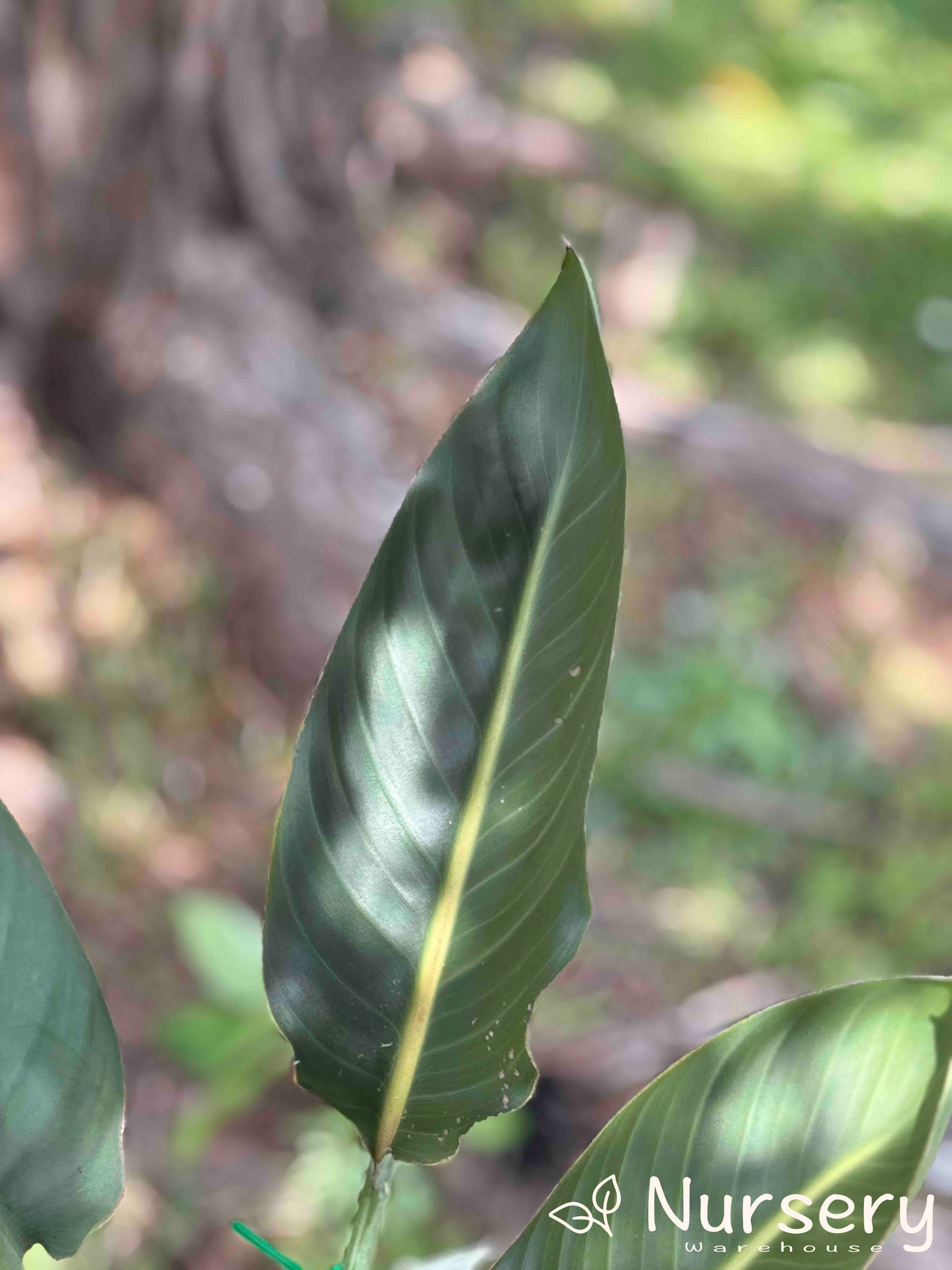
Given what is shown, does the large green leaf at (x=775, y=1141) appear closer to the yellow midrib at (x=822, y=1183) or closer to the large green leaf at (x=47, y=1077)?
the yellow midrib at (x=822, y=1183)

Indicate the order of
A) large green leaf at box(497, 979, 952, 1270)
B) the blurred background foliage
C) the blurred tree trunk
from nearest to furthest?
large green leaf at box(497, 979, 952, 1270)
the blurred background foliage
the blurred tree trunk

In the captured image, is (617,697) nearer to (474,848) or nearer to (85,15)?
(85,15)

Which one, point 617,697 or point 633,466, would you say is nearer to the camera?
point 617,697

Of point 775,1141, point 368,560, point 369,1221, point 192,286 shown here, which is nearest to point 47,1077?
point 369,1221

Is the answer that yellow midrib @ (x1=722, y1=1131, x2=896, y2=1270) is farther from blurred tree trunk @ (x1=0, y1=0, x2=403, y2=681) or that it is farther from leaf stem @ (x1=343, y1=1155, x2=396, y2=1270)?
blurred tree trunk @ (x1=0, y1=0, x2=403, y2=681)

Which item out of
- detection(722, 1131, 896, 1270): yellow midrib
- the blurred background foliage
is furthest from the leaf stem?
the blurred background foliage

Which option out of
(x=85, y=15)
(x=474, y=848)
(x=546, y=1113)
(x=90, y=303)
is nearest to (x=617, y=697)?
(x=546, y=1113)
